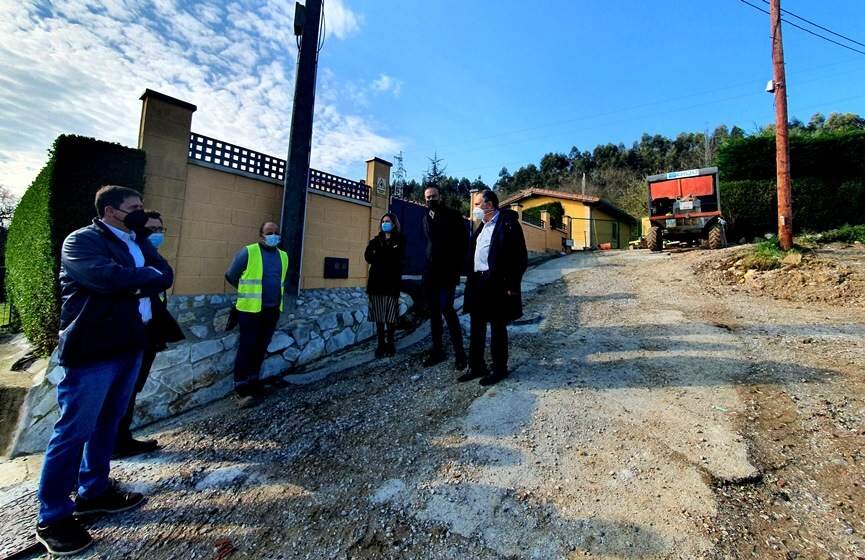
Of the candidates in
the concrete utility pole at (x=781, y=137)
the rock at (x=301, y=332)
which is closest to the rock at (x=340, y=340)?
the rock at (x=301, y=332)

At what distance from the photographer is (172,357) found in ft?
12.5

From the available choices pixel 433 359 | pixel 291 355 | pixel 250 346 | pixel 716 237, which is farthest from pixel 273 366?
pixel 716 237

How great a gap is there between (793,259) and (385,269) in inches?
267

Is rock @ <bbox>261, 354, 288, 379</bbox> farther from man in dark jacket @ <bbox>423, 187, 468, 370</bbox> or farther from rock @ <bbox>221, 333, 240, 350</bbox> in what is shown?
man in dark jacket @ <bbox>423, 187, 468, 370</bbox>

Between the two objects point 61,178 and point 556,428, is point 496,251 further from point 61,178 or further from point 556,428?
point 61,178

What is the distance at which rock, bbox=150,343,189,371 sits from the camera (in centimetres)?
373

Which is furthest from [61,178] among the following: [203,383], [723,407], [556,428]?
[723,407]

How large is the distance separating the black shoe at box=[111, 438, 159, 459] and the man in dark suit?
2434 mm

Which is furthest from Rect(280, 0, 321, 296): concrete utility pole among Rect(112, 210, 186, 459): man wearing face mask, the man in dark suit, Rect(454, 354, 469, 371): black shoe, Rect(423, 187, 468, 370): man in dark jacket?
the man in dark suit

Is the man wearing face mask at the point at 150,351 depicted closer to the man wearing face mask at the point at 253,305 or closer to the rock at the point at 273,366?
the man wearing face mask at the point at 253,305

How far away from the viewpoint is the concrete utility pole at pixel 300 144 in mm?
4961

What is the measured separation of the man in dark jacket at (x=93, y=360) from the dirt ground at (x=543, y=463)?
8.2 inches

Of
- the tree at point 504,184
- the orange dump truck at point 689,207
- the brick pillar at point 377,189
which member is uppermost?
the tree at point 504,184

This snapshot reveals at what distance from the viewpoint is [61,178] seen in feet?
12.4
